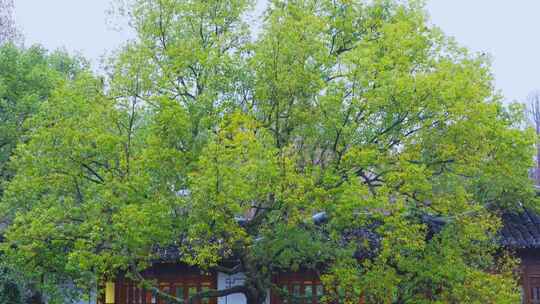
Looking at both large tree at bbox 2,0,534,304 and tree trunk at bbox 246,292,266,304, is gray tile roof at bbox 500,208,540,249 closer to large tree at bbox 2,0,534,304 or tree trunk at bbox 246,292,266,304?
large tree at bbox 2,0,534,304

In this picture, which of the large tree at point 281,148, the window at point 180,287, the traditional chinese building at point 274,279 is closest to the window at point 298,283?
the traditional chinese building at point 274,279

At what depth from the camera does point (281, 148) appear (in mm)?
12125

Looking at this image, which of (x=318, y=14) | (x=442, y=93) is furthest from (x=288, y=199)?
(x=318, y=14)

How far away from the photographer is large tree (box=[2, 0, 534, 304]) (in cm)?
1107

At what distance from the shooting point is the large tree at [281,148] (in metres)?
11.1

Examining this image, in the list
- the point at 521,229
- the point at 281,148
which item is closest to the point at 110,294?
the point at 281,148

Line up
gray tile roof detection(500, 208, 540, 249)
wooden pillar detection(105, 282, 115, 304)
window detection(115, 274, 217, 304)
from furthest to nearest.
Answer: wooden pillar detection(105, 282, 115, 304)
window detection(115, 274, 217, 304)
gray tile roof detection(500, 208, 540, 249)

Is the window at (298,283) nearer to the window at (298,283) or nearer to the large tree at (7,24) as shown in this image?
the window at (298,283)

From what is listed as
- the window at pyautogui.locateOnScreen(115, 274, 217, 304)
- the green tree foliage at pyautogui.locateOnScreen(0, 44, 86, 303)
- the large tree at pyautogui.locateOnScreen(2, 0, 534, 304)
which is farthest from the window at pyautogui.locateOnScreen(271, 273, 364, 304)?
the green tree foliage at pyautogui.locateOnScreen(0, 44, 86, 303)

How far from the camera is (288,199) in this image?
10766 millimetres

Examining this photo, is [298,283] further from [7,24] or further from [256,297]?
[7,24]

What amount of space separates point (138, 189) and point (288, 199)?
268 cm

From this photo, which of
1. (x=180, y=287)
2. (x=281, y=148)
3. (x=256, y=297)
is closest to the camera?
(x=281, y=148)

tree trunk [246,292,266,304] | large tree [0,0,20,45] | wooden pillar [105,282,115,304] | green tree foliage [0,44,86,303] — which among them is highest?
large tree [0,0,20,45]
